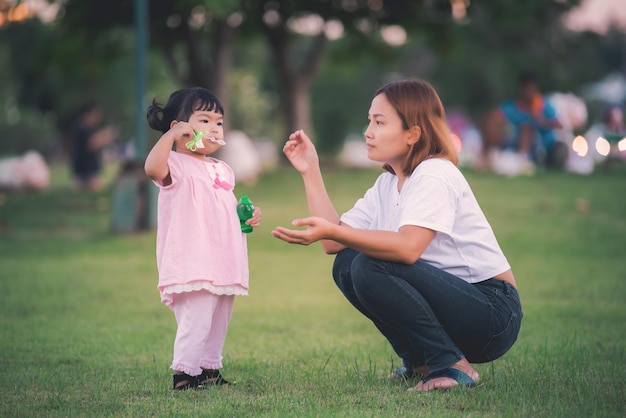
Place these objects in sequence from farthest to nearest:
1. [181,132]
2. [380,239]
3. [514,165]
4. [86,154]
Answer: [86,154] → [514,165] → [181,132] → [380,239]

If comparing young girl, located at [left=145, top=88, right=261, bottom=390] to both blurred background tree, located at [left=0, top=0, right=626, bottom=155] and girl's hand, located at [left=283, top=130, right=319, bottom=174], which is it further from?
blurred background tree, located at [left=0, top=0, right=626, bottom=155]

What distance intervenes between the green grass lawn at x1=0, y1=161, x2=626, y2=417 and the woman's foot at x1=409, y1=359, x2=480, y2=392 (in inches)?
2.4

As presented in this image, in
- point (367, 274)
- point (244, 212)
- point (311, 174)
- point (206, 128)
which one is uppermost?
point (206, 128)

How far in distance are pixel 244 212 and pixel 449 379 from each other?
1.24m

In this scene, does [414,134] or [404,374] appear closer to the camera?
[414,134]

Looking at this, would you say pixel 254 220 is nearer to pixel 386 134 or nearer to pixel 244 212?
pixel 244 212

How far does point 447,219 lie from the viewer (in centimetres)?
398

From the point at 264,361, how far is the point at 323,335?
1.14 metres

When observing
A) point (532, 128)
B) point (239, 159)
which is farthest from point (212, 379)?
point (239, 159)

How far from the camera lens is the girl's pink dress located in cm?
423

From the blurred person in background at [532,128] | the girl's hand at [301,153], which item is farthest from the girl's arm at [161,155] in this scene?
the blurred person in background at [532,128]

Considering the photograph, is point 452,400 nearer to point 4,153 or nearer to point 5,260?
point 5,260

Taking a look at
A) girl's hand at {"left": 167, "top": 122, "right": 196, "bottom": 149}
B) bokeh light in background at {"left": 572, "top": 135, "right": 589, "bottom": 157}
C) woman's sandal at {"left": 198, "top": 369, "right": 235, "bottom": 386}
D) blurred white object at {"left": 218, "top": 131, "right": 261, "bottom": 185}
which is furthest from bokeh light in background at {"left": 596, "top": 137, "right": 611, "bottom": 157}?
blurred white object at {"left": 218, "top": 131, "right": 261, "bottom": 185}

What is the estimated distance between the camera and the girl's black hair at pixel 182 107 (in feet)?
14.5
